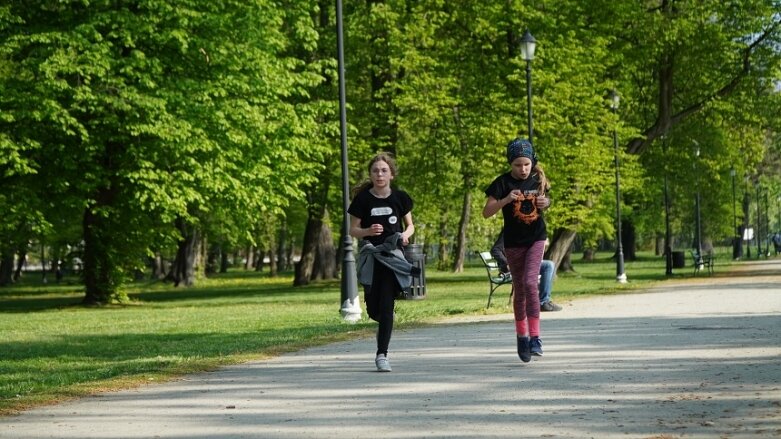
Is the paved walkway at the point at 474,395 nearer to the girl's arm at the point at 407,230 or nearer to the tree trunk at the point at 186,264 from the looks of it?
the girl's arm at the point at 407,230

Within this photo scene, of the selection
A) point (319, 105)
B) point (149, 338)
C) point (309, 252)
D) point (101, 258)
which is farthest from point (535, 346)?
point (309, 252)

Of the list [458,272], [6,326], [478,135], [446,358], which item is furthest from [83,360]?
[458,272]

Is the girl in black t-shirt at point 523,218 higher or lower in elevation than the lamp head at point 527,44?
lower

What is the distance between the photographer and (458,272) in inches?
2379

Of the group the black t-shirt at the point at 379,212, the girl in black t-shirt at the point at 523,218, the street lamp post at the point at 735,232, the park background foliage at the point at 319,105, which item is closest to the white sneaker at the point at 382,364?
the black t-shirt at the point at 379,212

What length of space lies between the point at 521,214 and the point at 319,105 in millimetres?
24740

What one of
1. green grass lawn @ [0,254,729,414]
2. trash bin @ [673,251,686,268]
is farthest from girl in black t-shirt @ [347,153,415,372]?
trash bin @ [673,251,686,268]

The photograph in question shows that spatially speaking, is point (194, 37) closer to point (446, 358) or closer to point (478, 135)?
point (478, 135)

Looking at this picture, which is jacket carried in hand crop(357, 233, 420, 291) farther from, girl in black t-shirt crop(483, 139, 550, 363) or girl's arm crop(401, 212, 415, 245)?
girl in black t-shirt crop(483, 139, 550, 363)

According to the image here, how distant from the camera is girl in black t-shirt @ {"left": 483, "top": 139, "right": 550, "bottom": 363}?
11.0 metres

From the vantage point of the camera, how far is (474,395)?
8.90 metres

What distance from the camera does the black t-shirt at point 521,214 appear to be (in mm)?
10969

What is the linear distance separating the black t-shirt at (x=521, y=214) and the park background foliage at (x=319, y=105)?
1930 centimetres

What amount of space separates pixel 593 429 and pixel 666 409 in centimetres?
97
